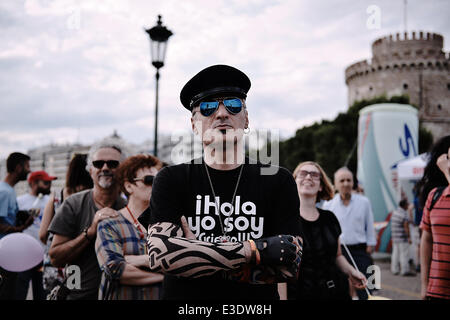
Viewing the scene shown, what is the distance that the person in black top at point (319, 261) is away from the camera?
3.34m

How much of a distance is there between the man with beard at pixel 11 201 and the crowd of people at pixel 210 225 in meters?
0.06

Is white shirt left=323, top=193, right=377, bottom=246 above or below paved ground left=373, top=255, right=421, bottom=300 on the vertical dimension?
above

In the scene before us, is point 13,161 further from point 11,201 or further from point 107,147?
point 107,147

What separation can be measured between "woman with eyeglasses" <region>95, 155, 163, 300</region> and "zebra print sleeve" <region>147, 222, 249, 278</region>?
2.90ft

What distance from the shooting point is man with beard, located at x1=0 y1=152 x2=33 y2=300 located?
3.80 metres

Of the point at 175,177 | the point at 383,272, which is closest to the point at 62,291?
the point at 175,177

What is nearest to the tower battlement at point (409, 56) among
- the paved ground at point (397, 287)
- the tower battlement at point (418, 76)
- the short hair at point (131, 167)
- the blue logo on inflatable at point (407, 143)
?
the tower battlement at point (418, 76)

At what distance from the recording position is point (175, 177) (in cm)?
180

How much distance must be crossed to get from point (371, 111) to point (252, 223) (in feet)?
41.8

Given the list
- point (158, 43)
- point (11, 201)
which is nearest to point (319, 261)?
point (11, 201)

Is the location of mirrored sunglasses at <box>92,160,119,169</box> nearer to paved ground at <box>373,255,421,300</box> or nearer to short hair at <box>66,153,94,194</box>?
short hair at <box>66,153,94,194</box>

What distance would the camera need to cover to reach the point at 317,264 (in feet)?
11.2

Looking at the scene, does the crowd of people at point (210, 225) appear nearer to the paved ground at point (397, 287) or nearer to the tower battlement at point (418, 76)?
the paved ground at point (397, 287)

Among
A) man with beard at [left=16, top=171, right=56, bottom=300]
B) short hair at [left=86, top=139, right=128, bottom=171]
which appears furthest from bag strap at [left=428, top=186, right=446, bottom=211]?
man with beard at [left=16, top=171, right=56, bottom=300]
